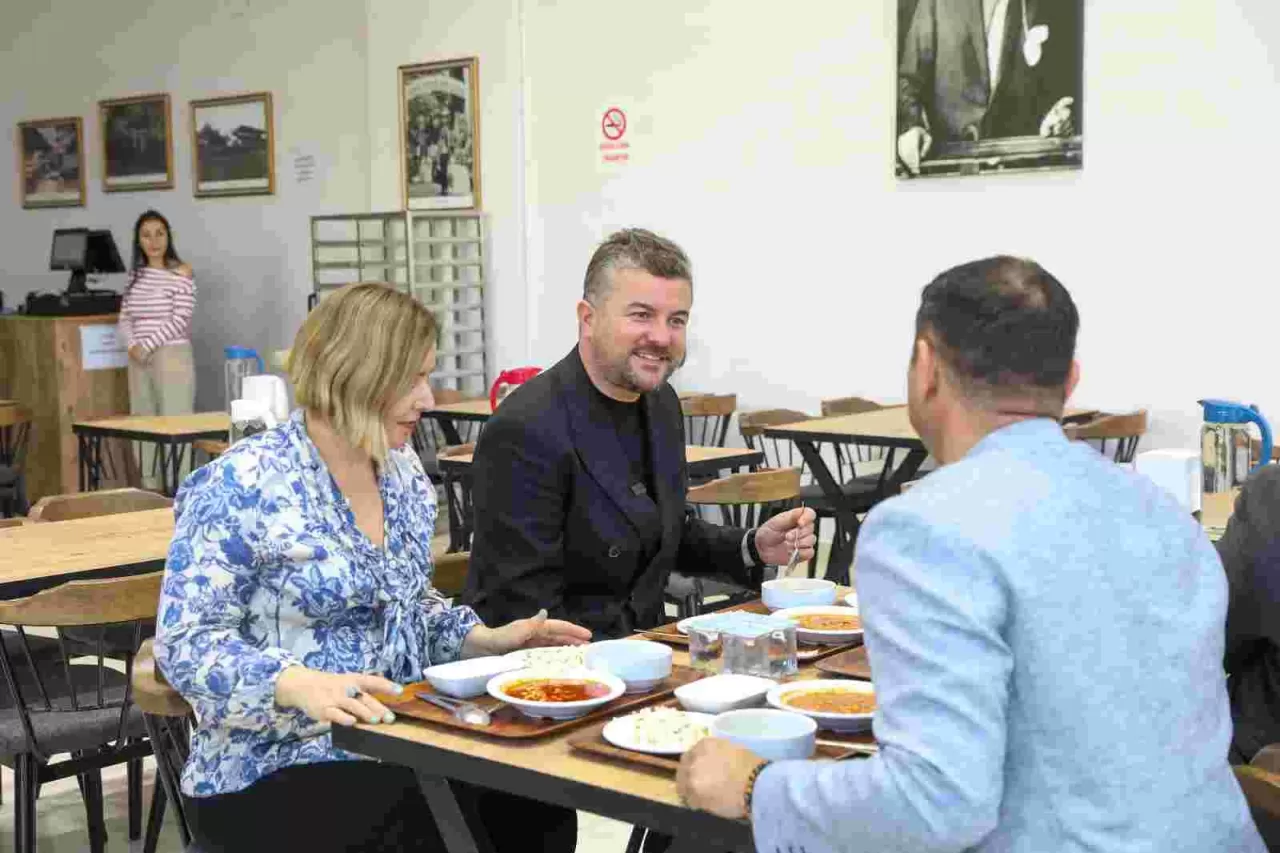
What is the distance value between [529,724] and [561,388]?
3.79 ft

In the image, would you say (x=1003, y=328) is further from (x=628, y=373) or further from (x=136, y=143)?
(x=136, y=143)

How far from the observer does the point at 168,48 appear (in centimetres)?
1102

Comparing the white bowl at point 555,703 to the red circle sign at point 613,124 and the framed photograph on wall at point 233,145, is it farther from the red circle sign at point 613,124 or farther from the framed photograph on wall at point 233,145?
the framed photograph on wall at point 233,145

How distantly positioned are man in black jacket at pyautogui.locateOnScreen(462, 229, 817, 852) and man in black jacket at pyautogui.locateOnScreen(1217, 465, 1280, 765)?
812 mm

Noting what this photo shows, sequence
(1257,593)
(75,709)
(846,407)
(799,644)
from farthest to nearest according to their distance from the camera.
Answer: (846,407) < (75,709) < (799,644) < (1257,593)

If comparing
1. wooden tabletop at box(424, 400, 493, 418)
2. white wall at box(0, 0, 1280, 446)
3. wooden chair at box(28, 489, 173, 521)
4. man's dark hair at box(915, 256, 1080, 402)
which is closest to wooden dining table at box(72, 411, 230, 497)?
wooden tabletop at box(424, 400, 493, 418)

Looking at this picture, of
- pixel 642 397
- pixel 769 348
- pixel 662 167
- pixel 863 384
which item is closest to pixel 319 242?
pixel 662 167

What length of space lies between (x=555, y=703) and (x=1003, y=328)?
76 cm

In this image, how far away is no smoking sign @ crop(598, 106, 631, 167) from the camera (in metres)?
8.74

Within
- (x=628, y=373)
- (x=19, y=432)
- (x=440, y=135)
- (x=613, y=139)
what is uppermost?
(x=440, y=135)

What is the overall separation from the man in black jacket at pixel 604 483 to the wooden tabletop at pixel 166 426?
4.05 metres

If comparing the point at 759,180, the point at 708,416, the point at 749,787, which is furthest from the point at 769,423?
the point at 749,787

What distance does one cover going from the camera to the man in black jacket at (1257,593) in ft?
7.09

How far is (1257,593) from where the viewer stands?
2195 millimetres
